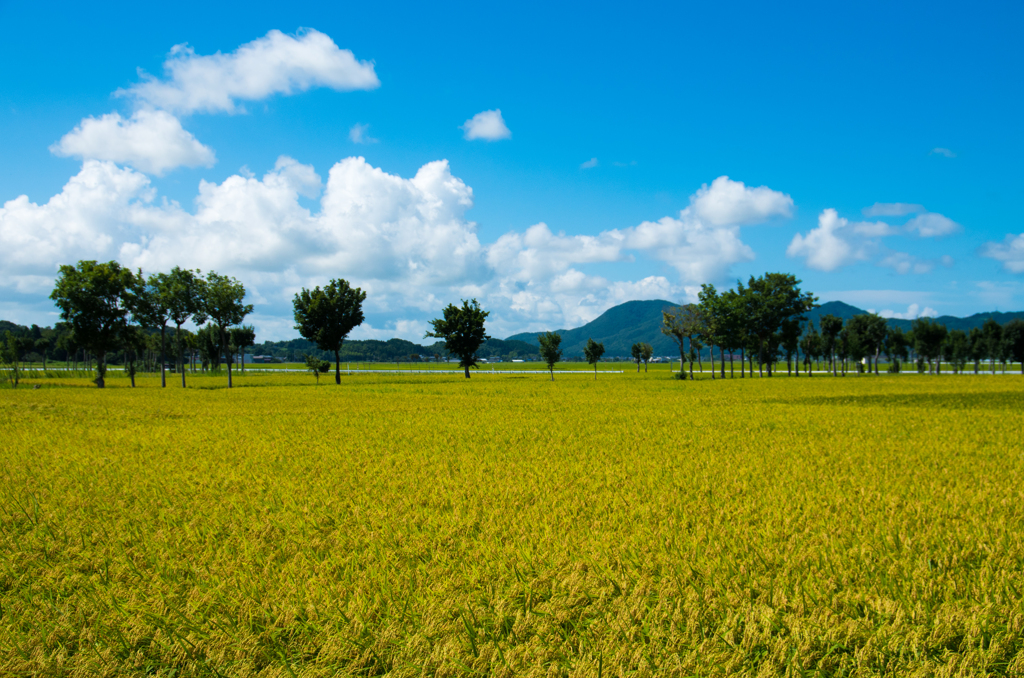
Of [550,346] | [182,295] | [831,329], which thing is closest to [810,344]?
[831,329]

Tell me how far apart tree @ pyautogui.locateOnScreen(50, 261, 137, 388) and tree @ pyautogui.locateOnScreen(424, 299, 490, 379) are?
1157 inches

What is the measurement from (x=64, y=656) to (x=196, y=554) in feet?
6.13

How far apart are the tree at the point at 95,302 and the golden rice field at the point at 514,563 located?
4224cm

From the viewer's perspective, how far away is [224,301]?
47.9m

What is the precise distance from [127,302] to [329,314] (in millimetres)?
16842

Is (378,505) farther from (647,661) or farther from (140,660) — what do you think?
(647,661)

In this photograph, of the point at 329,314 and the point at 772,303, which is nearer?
the point at 329,314

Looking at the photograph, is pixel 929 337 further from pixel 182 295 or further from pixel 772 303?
pixel 182 295

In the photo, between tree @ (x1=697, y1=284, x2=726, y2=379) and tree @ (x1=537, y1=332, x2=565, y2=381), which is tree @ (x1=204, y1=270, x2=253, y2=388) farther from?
tree @ (x1=697, y1=284, x2=726, y2=379)

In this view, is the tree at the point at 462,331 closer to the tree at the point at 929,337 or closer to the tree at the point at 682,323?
the tree at the point at 682,323

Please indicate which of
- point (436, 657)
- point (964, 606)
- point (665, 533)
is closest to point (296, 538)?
point (436, 657)

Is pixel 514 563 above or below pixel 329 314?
below

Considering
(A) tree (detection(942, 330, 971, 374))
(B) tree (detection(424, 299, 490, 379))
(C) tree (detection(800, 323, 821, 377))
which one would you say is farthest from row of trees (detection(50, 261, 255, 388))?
(A) tree (detection(942, 330, 971, 374))

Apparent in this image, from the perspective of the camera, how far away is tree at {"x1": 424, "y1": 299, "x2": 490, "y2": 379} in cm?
6366
